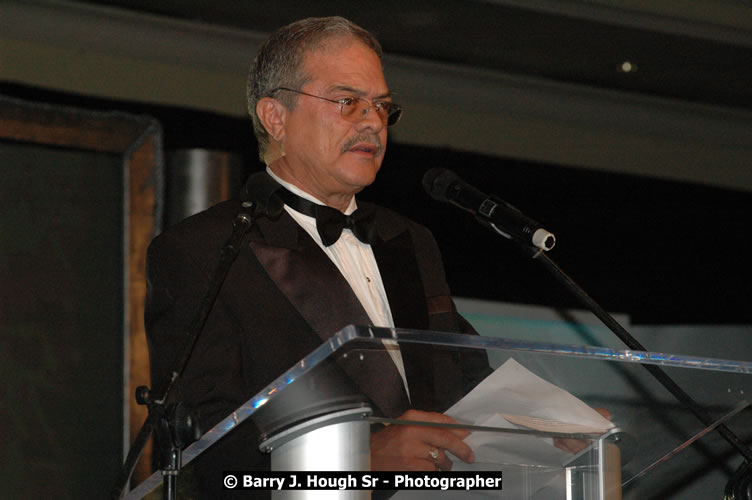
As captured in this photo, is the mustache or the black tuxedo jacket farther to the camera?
the mustache

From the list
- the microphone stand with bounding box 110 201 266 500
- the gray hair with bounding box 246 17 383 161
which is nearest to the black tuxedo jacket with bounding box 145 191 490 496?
the microphone stand with bounding box 110 201 266 500

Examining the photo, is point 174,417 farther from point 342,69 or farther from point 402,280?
point 342,69

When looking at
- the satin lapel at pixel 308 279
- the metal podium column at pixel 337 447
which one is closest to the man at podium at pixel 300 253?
the satin lapel at pixel 308 279

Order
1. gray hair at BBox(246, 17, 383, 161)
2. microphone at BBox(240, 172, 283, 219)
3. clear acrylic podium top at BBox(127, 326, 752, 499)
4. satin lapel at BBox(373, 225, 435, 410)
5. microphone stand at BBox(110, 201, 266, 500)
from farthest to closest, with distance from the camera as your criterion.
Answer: gray hair at BBox(246, 17, 383, 161) < satin lapel at BBox(373, 225, 435, 410) < microphone at BBox(240, 172, 283, 219) < microphone stand at BBox(110, 201, 266, 500) < clear acrylic podium top at BBox(127, 326, 752, 499)

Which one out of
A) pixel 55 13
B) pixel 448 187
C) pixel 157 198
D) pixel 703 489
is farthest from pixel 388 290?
pixel 55 13

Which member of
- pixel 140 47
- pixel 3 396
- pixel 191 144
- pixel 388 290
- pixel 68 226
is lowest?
pixel 388 290

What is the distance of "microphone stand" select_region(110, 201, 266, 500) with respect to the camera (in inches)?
54.1

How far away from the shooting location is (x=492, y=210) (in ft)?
5.87

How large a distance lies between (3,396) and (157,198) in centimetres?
88

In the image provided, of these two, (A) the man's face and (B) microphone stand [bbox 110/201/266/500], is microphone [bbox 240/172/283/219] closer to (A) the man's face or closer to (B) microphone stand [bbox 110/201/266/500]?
(B) microphone stand [bbox 110/201/266/500]

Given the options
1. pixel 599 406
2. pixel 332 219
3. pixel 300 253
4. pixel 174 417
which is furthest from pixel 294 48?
pixel 599 406

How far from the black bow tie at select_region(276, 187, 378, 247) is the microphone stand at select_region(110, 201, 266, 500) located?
1.51 feet

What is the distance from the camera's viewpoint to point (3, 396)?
393 cm

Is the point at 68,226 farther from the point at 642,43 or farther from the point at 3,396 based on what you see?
the point at 642,43
